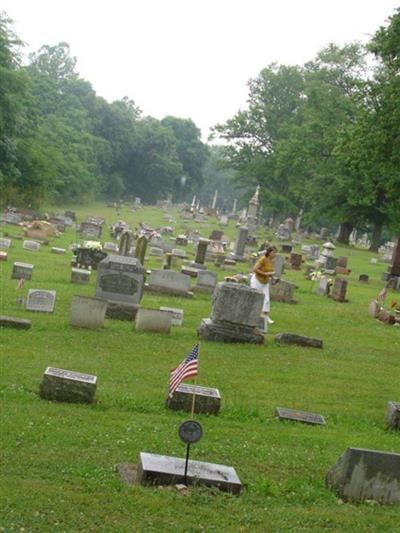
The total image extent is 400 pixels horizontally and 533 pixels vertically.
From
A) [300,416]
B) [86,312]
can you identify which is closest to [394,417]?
[300,416]

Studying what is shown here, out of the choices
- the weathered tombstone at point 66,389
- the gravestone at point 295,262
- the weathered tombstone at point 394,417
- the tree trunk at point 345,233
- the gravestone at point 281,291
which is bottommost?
the weathered tombstone at point 66,389

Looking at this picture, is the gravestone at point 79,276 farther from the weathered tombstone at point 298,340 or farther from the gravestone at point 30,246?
the gravestone at point 30,246

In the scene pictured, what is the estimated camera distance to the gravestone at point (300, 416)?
38.1 feet

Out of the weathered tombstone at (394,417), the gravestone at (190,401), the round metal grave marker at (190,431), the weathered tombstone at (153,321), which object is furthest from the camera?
the weathered tombstone at (153,321)

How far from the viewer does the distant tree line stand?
88.1ft

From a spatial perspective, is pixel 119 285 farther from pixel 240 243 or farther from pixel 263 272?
pixel 240 243

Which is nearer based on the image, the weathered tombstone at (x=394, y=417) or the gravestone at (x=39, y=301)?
the weathered tombstone at (x=394, y=417)

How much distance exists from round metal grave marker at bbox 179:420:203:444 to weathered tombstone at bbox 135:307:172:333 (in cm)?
884

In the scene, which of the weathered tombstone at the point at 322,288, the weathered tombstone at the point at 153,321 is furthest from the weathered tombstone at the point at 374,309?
the weathered tombstone at the point at 153,321

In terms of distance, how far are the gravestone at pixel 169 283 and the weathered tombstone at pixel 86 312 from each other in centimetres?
624

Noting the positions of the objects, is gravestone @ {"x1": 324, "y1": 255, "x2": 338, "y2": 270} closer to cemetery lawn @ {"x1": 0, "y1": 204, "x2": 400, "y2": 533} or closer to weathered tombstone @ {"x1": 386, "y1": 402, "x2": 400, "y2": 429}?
cemetery lawn @ {"x1": 0, "y1": 204, "x2": 400, "y2": 533}

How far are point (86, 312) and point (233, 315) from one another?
128 inches

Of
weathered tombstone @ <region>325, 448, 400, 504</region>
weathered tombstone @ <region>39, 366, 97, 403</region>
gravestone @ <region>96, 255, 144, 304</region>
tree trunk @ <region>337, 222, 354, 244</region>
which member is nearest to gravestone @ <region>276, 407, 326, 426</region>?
weathered tombstone @ <region>39, 366, 97, 403</region>

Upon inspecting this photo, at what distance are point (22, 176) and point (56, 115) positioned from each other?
32.0 m
